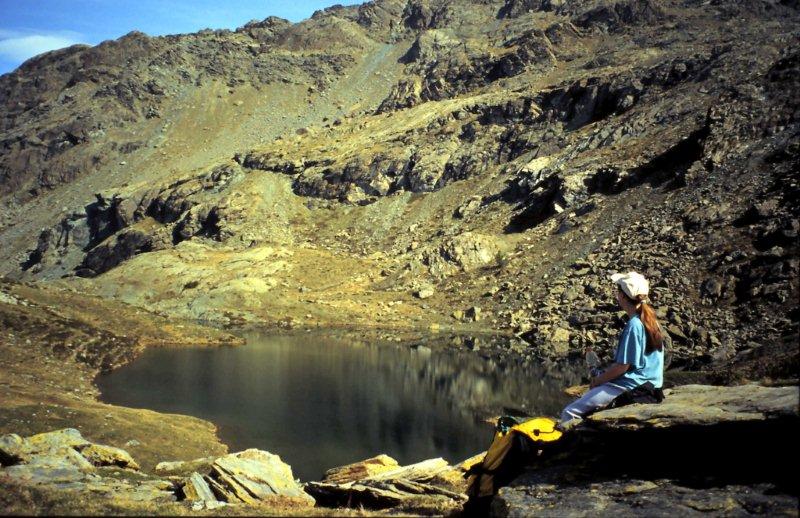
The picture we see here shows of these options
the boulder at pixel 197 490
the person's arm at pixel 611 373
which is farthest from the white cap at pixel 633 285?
the boulder at pixel 197 490

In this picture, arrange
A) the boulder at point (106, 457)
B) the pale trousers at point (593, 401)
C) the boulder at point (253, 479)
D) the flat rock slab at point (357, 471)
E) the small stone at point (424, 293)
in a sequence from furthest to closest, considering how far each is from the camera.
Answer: the small stone at point (424, 293) → the boulder at point (106, 457) → the flat rock slab at point (357, 471) → the boulder at point (253, 479) → the pale trousers at point (593, 401)

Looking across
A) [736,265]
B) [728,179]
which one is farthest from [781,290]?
[728,179]

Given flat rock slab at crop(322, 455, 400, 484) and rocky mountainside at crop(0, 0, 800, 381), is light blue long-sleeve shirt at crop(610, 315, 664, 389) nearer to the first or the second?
rocky mountainside at crop(0, 0, 800, 381)

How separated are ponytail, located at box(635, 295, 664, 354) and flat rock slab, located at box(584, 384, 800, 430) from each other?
1049mm

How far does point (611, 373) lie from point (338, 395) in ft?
115

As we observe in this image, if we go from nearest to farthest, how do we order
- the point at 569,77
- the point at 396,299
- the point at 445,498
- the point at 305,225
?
the point at 445,498
the point at 396,299
the point at 305,225
the point at 569,77

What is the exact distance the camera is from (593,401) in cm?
1098

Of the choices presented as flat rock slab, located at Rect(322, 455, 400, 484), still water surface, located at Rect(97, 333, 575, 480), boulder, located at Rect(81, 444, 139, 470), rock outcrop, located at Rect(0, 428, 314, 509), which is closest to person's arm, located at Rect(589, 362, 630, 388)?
rock outcrop, located at Rect(0, 428, 314, 509)

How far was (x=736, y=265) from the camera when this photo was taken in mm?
57250

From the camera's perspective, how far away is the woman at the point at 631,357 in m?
10.4

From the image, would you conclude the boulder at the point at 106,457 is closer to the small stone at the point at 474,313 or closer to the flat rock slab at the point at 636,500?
the flat rock slab at the point at 636,500

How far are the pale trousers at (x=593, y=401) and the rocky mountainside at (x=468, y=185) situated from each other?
17.9 ft

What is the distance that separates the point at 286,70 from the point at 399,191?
9157 centimetres

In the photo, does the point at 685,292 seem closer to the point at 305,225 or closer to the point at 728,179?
the point at 728,179
